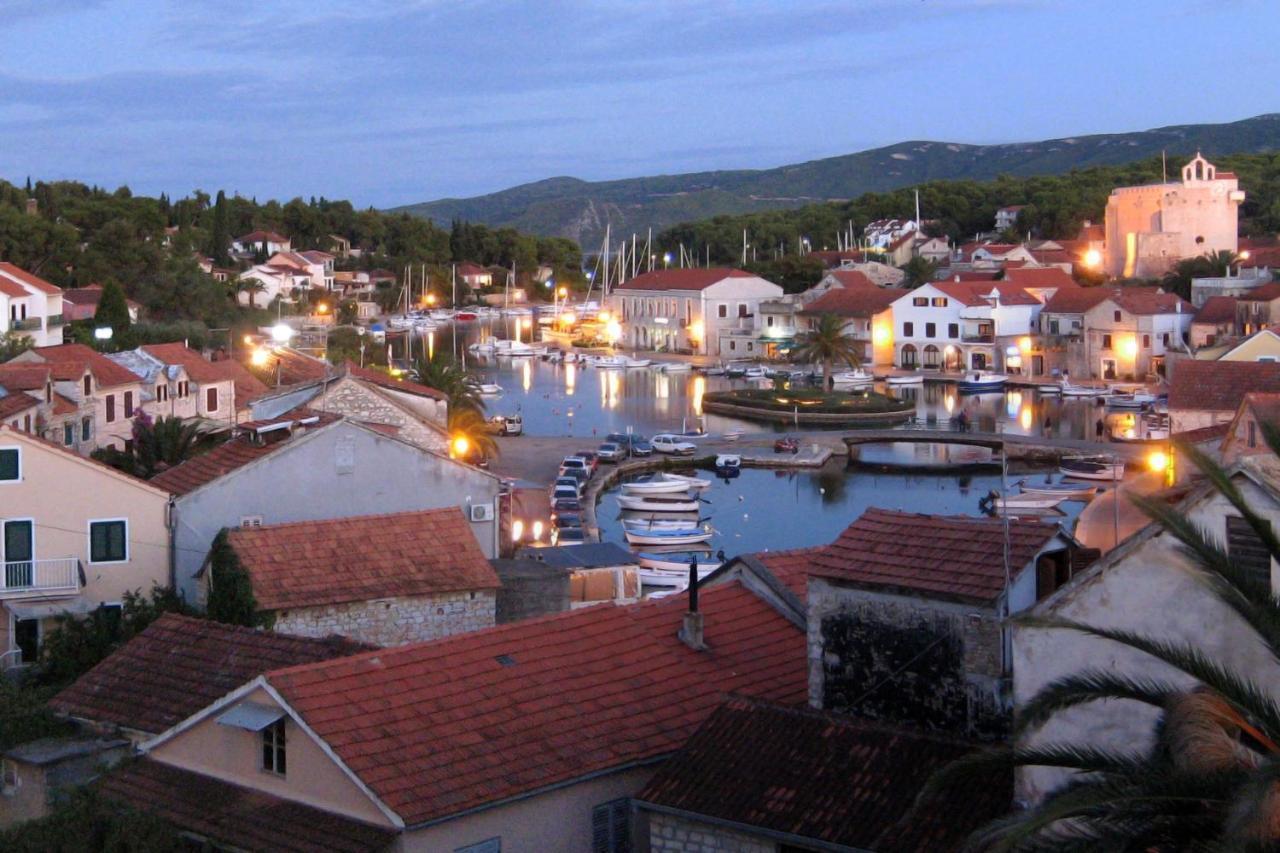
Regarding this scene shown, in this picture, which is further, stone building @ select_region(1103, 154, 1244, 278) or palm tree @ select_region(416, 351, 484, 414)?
stone building @ select_region(1103, 154, 1244, 278)

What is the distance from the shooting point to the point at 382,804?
30.8 feet

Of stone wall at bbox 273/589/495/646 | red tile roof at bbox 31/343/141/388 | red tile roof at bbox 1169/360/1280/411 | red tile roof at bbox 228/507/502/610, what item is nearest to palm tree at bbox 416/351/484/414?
red tile roof at bbox 31/343/141/388

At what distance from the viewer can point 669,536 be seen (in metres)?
34.3

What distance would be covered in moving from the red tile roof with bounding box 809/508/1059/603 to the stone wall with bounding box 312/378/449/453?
1212 centimetres

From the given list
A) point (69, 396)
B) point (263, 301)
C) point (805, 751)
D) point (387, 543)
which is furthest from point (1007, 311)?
point (805, 751)

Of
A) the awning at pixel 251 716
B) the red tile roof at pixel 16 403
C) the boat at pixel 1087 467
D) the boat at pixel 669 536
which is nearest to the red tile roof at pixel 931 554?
the awning at pixel 251 716

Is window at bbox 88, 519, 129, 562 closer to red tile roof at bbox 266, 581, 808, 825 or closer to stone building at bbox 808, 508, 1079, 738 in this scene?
red tile roof at bbox 266, 581, 808, 825

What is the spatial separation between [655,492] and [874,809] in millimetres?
29597

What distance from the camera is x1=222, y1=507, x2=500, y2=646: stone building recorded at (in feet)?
50.0

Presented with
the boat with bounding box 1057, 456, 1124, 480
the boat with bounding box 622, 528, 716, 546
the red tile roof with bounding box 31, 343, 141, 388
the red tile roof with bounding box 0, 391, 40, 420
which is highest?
the red tile roof with bounding box 31, 343, 141, 388

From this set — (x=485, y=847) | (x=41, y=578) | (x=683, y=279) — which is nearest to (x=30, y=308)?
(x=41, y=578)

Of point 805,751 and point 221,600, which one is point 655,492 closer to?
point 221,600

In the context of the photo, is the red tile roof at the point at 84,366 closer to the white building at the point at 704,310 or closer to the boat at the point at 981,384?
the boat at the point at 981,384

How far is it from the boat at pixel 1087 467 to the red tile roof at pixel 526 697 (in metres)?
30.4
